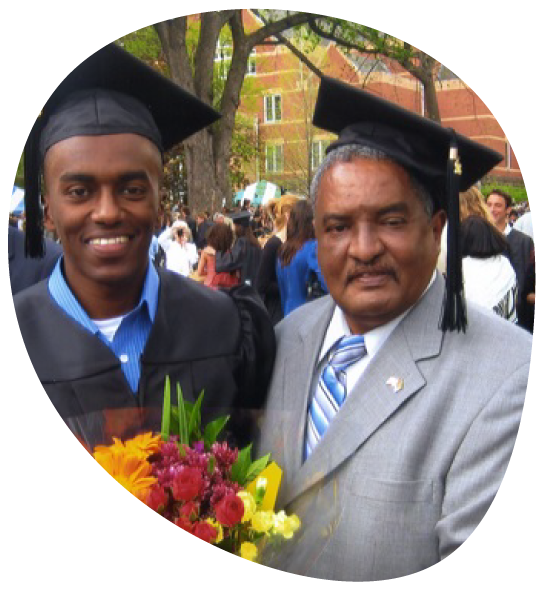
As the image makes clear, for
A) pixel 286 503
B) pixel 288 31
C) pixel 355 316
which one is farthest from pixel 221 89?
pixel 286 503

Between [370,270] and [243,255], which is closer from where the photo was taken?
[370,270]

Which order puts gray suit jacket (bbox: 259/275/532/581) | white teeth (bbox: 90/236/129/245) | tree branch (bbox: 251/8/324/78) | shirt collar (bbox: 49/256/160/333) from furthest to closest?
1. tree branch (bbox: 251/8/324/78)
2. shirt collar (bbox: 49/256/160/333)
3. white teeth (bbox: 90/236/129/245)
4. gray suit jacket (bbox: 259/275/532/581)

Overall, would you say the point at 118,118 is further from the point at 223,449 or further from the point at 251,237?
the point at 223,449

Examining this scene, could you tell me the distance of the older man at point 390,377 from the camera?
1.72 meters

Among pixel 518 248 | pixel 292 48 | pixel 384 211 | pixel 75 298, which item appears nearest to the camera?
pixel 384 211

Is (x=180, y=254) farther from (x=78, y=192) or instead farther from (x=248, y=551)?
(x=248, y=551)

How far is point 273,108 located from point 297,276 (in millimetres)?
469

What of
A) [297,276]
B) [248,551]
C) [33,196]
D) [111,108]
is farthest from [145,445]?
[111,108]

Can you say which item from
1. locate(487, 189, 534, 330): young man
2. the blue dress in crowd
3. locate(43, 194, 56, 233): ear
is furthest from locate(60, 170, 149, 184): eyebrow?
locate(487, 189, 534, 330): young man

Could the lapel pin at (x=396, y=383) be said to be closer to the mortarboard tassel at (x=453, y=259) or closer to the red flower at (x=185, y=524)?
the mortarboard tassel at (x=453, y=259)

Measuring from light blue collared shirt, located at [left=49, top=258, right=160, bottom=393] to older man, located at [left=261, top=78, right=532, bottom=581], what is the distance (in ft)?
1.20

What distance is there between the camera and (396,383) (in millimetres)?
1787

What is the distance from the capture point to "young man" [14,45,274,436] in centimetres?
181

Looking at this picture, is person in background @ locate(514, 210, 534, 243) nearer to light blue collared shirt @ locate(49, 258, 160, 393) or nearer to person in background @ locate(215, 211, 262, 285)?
person in background @ locate(215, 211, 262, 285)
